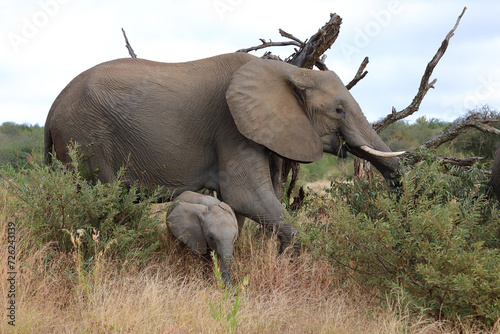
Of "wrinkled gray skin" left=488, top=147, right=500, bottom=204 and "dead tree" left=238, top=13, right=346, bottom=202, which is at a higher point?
"dead tree" left=238, top=13, right=346, bottom=202

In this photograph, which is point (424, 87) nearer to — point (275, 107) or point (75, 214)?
point (275, 107)

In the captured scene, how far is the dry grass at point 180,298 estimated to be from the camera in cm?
411

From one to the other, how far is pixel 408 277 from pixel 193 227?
207 cm

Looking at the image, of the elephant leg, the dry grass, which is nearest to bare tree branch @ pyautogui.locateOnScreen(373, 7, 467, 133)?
the elephant leg

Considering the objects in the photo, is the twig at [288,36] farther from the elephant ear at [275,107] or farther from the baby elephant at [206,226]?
the baby elephant at [206,226]

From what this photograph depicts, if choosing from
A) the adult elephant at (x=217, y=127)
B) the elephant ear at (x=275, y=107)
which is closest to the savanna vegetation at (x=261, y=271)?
the adult elephant at (x=217, y=127)

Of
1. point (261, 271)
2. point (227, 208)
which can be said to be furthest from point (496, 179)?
point (227, 208)

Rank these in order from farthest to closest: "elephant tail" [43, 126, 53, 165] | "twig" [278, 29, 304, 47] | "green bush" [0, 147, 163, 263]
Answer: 1. "twig" [278, 29, 304, 47]
2. "elephant tail" [43, 126, 53, 165]
3. "green bush" [0, 147, 163, 263]

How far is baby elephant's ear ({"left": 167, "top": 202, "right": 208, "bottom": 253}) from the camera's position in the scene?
5.55 metres

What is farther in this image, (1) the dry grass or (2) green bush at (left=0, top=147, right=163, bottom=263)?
(2) green bush at (left=0, top=147, right=163, bottom=263)

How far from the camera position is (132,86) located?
6.31 meters

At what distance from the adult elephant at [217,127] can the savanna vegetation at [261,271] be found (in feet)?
1.35

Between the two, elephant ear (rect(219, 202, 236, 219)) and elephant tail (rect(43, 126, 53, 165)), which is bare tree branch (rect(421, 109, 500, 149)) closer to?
elephant ear (rect(219, 202, 236, 219))

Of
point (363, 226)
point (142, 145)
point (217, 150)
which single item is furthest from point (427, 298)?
point (142, 145)
